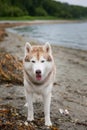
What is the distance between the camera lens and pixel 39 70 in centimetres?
639

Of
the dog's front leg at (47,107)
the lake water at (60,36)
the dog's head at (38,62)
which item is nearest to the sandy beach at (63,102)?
the dog's front leg at (47,107)

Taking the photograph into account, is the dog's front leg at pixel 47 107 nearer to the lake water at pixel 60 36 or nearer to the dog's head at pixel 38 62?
the dog's head at pixel 38 62

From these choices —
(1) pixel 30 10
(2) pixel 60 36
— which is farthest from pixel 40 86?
(1) pixel 30 10

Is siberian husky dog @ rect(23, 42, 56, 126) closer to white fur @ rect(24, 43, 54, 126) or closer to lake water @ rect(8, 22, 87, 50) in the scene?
white fur @ rect(24, 43, 54, 126)

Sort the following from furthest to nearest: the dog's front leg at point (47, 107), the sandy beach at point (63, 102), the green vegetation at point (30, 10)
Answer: the green vegetation at point (30, 10) < the sandy beach at point (63, 102) < the dog's front leg at point (47, 107)

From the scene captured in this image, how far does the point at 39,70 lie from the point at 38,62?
0.18 meters

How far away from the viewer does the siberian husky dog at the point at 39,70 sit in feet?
21.4

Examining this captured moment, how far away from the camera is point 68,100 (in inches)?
390

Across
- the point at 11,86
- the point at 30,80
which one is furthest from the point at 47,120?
the point at 11,86

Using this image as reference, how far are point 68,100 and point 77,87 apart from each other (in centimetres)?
241

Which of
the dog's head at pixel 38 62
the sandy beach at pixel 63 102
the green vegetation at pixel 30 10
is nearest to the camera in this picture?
the dog's head at pixel 38 62

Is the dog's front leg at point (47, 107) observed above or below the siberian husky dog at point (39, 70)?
below

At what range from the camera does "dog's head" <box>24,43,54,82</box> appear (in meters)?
6.46

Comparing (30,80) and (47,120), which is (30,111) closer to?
(47,120)
